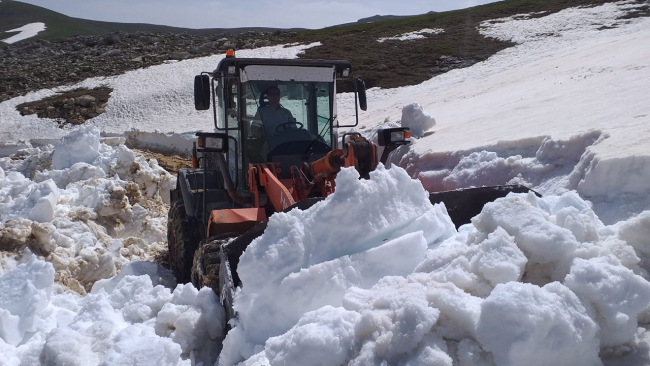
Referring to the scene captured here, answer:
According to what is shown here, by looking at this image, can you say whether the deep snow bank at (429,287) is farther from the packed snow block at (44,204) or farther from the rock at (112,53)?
the rock at (112,53)

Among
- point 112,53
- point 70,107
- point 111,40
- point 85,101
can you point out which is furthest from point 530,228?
point 111,40

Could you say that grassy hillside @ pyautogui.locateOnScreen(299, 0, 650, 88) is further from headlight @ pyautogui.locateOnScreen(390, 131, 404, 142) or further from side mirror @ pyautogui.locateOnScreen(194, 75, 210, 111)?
side mirror @ pyautogui.locateOnScreen(194, 75, 210, 111)

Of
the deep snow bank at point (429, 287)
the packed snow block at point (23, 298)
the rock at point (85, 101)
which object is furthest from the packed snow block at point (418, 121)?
the rock at point (85, 101)

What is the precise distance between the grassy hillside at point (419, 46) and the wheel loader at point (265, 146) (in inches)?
690

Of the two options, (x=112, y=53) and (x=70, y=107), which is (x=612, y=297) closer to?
(x=70, y=107)

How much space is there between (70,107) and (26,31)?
182 ft

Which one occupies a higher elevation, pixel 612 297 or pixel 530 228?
pixel 530 228

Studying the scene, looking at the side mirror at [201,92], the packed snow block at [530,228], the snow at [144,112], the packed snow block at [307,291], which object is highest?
the side mirror at [201,92]

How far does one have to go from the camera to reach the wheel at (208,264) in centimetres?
406

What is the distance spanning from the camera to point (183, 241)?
18.3 ft

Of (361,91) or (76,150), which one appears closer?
(361,91)

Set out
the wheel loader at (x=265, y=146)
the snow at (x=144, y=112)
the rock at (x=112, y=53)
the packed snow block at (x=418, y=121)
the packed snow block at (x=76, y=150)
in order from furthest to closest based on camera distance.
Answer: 1. the rock at (x=112, y=53)
2. the snow at (x=144, y=112)
3. the packed snow block at (x=418, y=121)
4. the packed snow block at (x=76, y=150)
5. the wheel loader at (x=265, y=146)

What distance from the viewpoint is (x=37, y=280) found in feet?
13.3

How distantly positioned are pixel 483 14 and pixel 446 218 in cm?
3592
